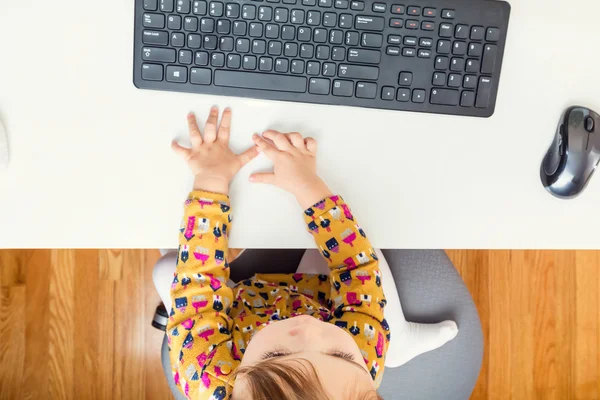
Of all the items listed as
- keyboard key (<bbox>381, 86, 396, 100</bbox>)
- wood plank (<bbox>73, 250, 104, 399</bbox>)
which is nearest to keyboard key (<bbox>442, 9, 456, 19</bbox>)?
keyboard key (<bbox>381, 86, 396, 100</bbox>)

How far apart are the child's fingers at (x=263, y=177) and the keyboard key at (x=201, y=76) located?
13 cm

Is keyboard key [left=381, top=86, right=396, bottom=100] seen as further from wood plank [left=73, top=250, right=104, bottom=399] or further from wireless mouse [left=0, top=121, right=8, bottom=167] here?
wood plank [left=73, top=250, right=104, bottom=399]

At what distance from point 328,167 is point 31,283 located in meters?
0.83

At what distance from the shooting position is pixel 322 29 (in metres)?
0.58

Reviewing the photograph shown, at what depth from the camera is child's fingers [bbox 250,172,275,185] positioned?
63 cm

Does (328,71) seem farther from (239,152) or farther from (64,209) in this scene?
(64,209)

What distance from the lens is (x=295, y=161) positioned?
2.01 feet

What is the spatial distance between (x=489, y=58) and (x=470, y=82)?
4 cm

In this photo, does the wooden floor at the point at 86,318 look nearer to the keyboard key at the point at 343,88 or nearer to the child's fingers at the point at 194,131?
the child's fingers at the point at 194,131

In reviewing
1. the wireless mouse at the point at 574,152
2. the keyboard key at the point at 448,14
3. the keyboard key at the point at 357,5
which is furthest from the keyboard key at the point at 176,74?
the wireless mouse at the point at 574,152

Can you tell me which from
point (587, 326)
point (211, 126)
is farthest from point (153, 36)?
point (587, 326)

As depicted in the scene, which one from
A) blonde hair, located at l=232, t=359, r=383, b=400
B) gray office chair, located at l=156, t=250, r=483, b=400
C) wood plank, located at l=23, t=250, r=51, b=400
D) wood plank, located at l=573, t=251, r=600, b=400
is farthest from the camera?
wood plank, located at l=573, t=251, r=600, b=400

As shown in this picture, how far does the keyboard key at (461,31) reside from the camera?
23.5 inches

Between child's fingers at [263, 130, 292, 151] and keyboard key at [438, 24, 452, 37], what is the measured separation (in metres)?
0.22
